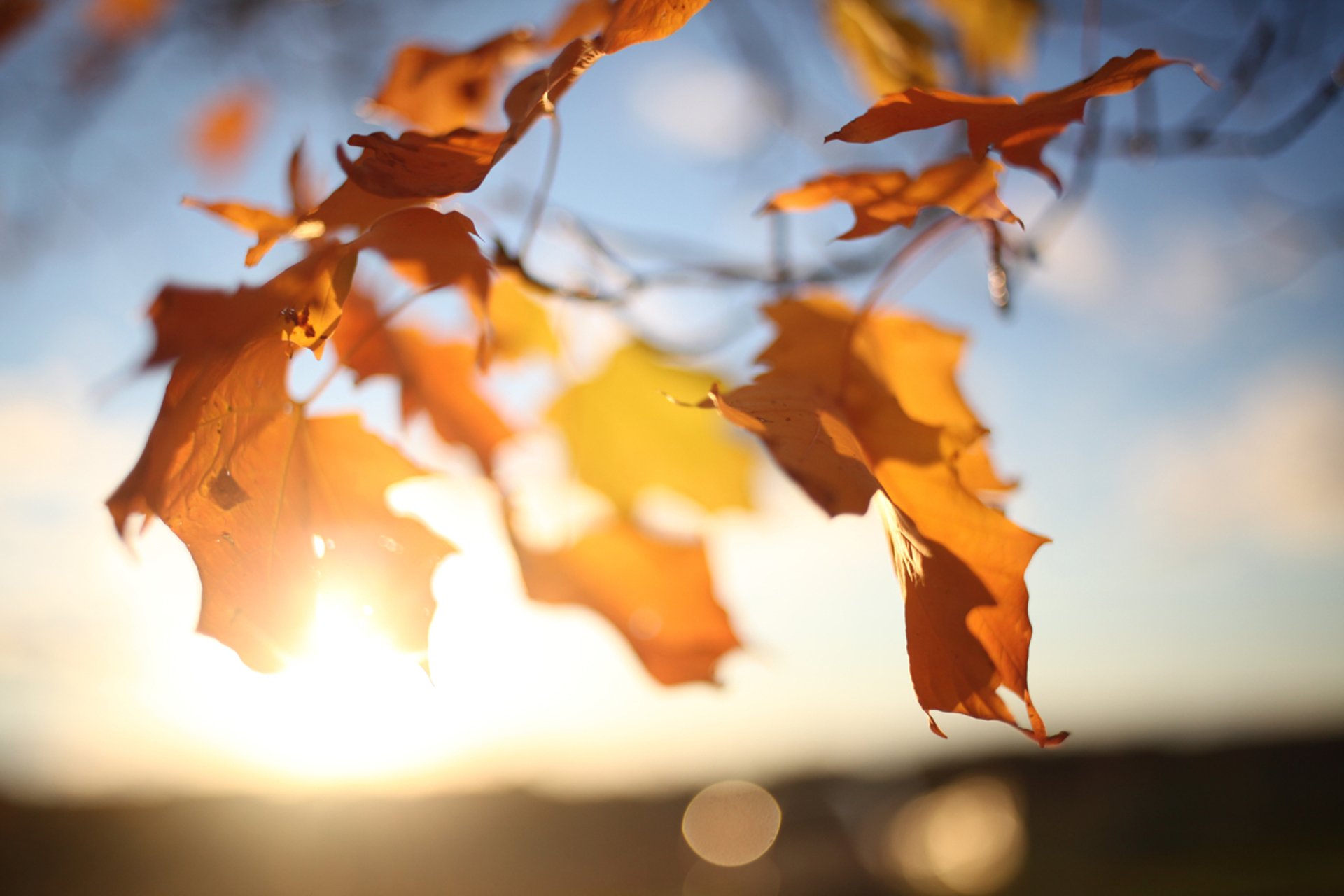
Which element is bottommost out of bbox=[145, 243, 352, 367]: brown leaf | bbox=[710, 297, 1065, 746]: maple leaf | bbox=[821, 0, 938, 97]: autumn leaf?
bbox=[710, 297, 1065, 746]: maple leaf

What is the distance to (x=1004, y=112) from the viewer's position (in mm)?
355

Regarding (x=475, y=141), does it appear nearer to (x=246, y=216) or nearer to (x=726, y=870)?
(x=246, y=216)

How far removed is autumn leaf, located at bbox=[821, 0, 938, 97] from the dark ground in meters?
5.50

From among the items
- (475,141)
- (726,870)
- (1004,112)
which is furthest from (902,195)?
(726,870)

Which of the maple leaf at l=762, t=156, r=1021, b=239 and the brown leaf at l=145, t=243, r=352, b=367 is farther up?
the maple leaf at l=762, t=156, r=1021, b=239

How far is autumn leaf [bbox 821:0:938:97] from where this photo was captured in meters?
0.70

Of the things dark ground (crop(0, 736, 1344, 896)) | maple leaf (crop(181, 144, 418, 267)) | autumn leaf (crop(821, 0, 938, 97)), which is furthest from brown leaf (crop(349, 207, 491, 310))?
dark ground (crop(0, 736, 1344, 896))

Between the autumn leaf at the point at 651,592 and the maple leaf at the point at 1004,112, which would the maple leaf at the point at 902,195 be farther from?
the autumn leaf at the point at 651,592

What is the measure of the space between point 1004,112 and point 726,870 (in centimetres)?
927

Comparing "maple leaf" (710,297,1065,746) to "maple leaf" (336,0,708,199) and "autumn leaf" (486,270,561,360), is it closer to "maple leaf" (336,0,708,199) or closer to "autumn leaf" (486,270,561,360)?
"maple leaf" (336,0,708,199)

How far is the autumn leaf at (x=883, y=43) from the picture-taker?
696 millimetres

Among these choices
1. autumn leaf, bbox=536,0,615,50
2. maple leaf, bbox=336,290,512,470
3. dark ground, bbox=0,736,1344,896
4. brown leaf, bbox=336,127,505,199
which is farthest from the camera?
dark ground, bbox=0,736,1344,896

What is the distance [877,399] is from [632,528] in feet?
0.96

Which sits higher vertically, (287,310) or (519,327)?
(519,327)
